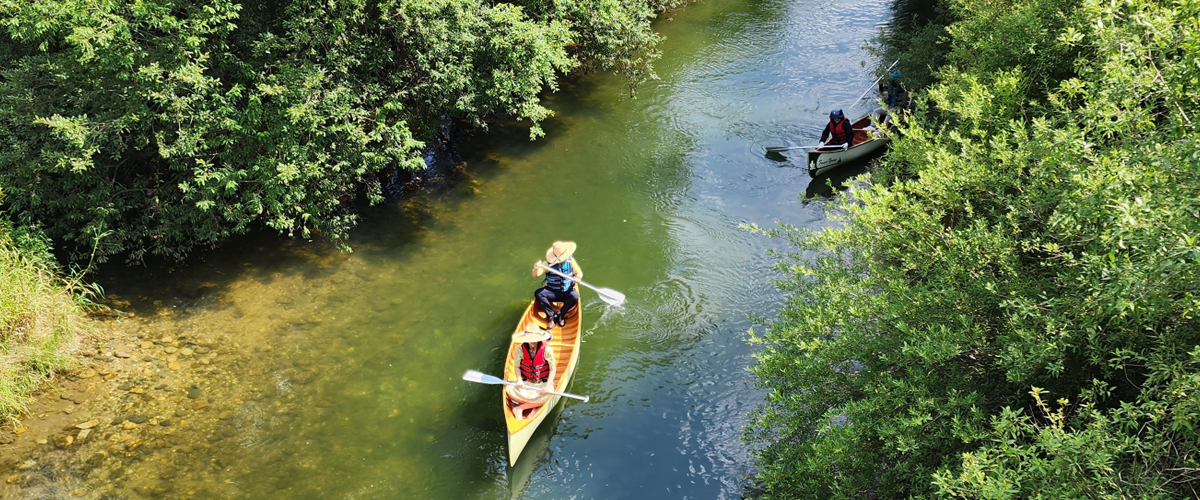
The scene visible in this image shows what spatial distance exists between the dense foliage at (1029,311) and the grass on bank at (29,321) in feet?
31.1

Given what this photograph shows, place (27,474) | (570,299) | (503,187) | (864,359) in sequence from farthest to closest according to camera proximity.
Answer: (503,187) → (570,299) → (27,474) → (864,359)

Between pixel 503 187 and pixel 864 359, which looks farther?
pixel 503 187

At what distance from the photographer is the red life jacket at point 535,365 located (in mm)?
9328

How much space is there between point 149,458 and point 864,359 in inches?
342

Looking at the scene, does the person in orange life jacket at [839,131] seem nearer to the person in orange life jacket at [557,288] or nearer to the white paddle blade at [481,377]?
the person in orange life jacket at [557,288]

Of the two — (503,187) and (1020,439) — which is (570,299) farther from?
(1020,439)

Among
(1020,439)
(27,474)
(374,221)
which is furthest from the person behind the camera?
(374,221)

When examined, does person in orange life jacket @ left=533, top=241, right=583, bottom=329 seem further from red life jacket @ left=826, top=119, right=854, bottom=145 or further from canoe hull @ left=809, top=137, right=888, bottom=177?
red life jacket @ left=826, top=119, right=854, bottom=145

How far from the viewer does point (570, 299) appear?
1065cm

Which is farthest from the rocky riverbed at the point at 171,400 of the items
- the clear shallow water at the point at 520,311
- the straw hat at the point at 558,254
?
the straw hat at the point at 558,254

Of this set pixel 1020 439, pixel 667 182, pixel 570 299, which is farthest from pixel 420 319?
pixel 1020 439

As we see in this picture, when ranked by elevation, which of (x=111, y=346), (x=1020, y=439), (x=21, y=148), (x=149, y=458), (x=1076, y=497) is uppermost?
(x=21, y=148)

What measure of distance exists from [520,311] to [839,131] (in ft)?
26.6

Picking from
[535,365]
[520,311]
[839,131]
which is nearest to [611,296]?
[520,311]
